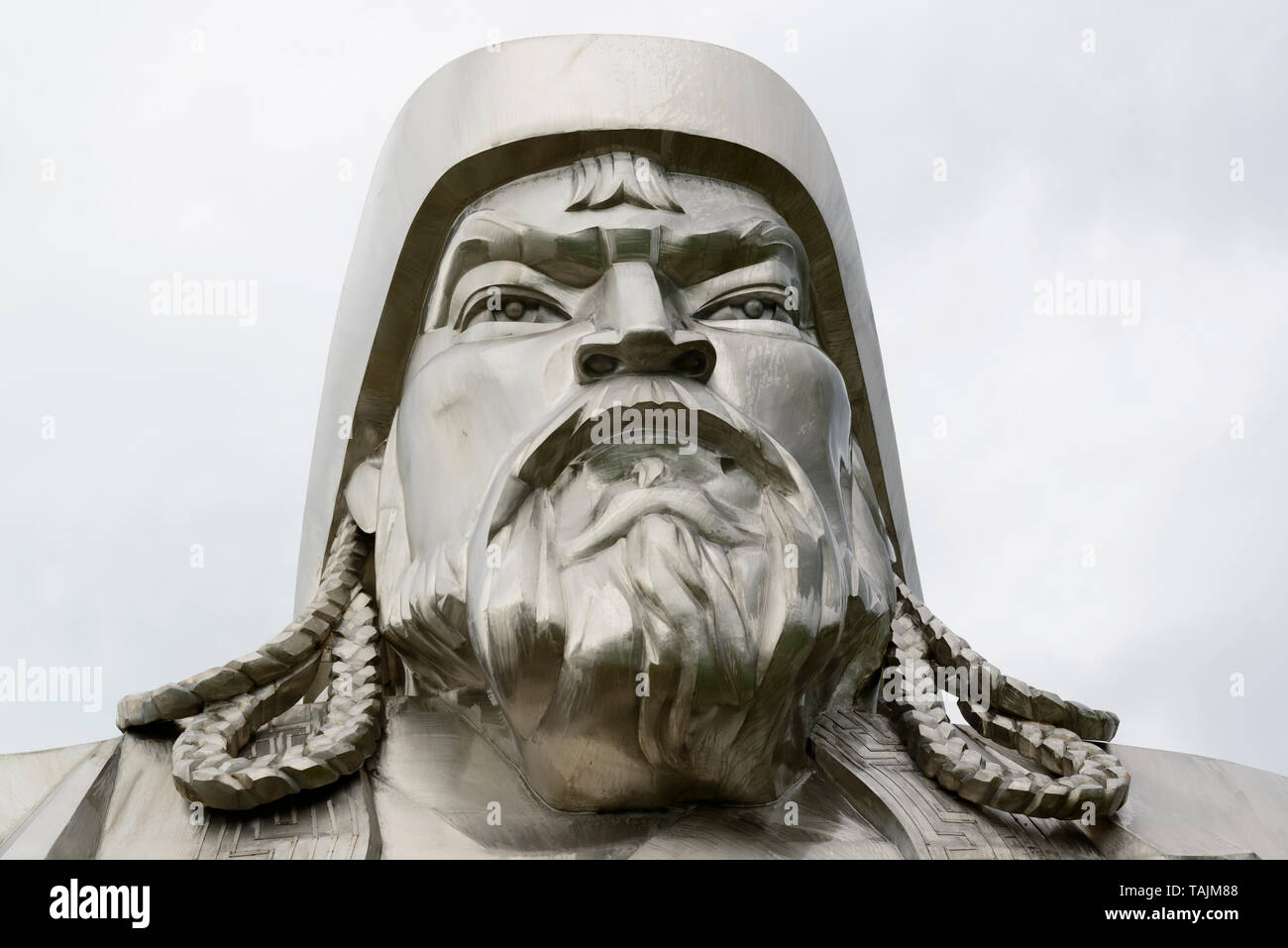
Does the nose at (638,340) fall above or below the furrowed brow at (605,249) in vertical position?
below

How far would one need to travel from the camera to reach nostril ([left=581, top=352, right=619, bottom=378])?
10.6 feet

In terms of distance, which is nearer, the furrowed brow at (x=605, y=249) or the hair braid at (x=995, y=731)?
the hair braid at (x=995, y=731)

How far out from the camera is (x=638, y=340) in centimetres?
318

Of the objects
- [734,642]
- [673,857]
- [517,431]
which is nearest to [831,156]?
[517,431]

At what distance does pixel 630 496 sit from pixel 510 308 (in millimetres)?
716

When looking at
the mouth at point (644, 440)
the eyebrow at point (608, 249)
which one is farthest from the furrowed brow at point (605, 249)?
the mouth at point (644, 440)

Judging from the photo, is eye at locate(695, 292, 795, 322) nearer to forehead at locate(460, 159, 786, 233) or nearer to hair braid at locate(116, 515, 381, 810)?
forehead at locate(460, 159, 786, 233)

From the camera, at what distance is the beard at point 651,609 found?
9.32 ft

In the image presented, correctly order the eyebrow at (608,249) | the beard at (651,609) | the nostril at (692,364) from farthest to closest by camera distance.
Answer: the eyebrow at (608,249)
the nostril at (692,364)
the beard at (651,609)

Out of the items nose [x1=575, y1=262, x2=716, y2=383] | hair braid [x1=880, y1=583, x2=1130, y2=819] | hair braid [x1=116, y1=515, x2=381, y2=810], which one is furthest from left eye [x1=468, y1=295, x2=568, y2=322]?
hair braid [x1=880, y1=583, x2=1130, y2=819]

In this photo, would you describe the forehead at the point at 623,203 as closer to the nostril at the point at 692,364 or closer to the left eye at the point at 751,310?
the left eye at the point at 751,310

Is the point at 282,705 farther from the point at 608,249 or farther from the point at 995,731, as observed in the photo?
the point at 995,731

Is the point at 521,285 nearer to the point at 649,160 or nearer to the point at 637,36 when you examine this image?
the point at 649,160

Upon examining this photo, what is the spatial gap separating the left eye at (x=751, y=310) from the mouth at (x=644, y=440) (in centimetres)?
39
